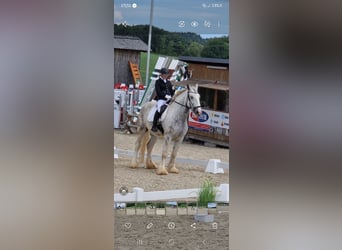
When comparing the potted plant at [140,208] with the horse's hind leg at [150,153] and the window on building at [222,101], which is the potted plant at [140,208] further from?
the window on building at [222,101]

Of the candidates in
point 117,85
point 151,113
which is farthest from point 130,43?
point 151,113

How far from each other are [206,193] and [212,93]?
0.39 m

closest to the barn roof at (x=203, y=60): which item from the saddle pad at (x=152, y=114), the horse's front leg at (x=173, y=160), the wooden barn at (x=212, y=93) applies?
the wooden barn at (x=212, y=93)

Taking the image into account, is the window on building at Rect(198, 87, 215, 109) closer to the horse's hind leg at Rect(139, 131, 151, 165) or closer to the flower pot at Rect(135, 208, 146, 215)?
the horse's hind leg at Rect(139, 131, 151, 165)

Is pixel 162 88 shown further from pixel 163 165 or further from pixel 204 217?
pixel 204 217

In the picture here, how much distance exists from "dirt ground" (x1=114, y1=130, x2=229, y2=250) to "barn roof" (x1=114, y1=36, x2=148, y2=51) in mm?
329

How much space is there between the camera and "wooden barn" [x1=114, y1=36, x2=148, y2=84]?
1878 mm

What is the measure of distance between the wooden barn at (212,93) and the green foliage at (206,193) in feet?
0.53

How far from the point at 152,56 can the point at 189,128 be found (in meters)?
0.31

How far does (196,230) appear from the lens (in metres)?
1.95

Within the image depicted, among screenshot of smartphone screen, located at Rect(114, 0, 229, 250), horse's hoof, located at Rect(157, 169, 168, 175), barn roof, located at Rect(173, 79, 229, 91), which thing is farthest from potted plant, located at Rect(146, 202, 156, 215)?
barn roof, located at Rect(173, 79, 229, 91)

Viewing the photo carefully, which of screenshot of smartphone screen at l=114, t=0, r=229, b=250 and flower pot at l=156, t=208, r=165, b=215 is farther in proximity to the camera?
flower pot at l=156, t=208, r=165, b=215
